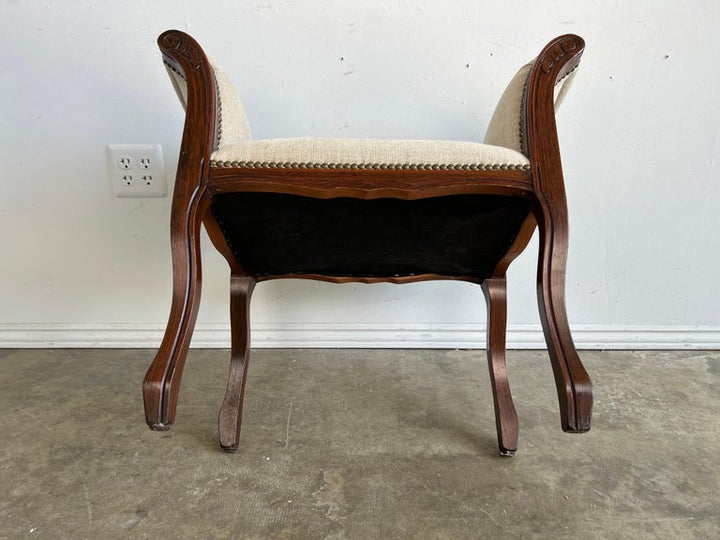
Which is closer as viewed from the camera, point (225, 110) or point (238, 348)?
point (225, 110)

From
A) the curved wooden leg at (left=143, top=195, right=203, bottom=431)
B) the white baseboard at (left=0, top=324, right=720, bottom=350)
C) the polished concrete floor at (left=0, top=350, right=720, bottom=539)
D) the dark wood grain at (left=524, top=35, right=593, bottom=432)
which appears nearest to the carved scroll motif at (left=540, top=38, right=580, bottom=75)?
the dark wood grain at (left=524, top=35, right=593, bottom=432)

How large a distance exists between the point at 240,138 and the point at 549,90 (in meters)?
0.40

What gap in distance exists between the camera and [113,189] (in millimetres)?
1042

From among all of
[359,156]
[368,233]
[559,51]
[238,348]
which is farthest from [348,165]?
[238,348]

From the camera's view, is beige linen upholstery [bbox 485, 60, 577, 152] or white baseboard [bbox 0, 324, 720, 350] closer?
beige linen upholstery [bbox 485, 60, 577, 152]

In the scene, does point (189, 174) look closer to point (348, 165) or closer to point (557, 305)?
point (348, 165)

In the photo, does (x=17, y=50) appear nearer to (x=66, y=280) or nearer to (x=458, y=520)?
(x=66, y=280)

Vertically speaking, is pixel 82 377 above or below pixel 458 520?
below

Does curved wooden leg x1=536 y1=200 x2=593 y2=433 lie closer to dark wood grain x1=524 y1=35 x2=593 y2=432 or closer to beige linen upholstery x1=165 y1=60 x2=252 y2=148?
dark wood grain x1=524 y1=35 x2=593 y2=432

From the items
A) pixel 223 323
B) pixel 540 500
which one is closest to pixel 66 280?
pixel 223 323

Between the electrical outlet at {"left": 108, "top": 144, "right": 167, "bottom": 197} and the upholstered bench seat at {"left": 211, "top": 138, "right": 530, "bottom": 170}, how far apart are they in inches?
23.5

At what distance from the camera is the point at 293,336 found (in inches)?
43.4

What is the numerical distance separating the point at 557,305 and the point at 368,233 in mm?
286

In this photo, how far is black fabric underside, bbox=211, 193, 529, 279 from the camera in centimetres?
61
